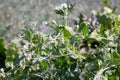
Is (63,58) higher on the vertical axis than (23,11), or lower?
lower

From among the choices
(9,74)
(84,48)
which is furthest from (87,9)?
(9,74)

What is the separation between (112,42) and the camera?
102 centimetres

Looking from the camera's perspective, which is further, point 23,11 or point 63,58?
point 23,11

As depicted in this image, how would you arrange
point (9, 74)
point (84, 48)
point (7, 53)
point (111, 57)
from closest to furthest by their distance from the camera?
point (111, 57), point (9, 74), point (7, 53), point (84, 48)

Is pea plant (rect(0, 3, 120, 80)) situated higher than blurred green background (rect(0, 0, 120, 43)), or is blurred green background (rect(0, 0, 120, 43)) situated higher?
blurred green background (rect(0, 0, 120, 43))

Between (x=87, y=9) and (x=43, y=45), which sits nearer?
(x=43, y=45)

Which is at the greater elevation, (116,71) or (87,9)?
(87,9)

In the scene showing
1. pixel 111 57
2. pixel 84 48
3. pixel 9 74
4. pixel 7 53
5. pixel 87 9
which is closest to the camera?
pixel 111 57

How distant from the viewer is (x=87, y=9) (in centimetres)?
427

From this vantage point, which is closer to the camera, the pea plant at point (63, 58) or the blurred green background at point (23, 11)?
the pea plant at point (63, 58)

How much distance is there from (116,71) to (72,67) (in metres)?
0.10

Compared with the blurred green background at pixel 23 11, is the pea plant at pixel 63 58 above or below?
below

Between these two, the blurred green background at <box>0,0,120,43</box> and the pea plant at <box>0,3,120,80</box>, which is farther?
the blurred green background at <box>0,0,120,43</box>

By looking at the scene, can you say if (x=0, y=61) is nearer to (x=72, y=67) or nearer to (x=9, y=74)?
(x=9, y=74)
